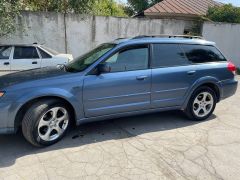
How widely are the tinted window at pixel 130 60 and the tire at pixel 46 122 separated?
1.07m

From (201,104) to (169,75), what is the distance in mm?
1031

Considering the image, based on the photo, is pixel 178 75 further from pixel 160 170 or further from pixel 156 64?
pixel 160 170

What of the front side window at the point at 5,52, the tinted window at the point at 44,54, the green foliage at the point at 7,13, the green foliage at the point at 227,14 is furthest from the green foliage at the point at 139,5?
the front side window at the point at 5,52

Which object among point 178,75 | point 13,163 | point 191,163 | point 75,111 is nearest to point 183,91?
point 178,75

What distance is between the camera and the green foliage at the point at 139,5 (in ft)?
85.3

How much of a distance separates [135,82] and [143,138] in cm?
95

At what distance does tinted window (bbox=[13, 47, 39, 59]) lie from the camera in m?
8.17

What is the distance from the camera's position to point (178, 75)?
4.76 meters

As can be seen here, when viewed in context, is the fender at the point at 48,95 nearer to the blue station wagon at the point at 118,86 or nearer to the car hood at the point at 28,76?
the blue station wagon at the point at 118,86

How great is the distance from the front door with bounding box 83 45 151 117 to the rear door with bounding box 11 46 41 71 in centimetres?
465

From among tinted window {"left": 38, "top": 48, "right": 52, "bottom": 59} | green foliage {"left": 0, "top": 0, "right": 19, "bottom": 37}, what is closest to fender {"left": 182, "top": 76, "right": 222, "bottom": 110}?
tinted window {"left": 38, "top": 48, "right": 52, "bottom": 59}

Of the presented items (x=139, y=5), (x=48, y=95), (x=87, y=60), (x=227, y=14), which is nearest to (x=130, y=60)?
(x=87, y=60)

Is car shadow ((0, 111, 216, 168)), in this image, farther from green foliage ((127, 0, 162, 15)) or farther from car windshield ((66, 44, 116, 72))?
green foliage ((127, 0, 162, 15))

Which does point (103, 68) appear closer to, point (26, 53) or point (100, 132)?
point (100, 132)
